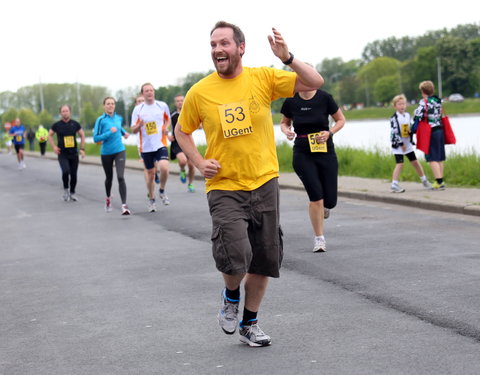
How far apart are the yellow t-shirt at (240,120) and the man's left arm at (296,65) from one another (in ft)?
0.23

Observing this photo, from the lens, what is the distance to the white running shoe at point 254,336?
567 centimetres

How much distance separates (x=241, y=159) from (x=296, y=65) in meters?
0.64

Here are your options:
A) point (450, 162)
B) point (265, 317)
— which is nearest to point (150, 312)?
point (265, 317)

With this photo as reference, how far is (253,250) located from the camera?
18.6ft

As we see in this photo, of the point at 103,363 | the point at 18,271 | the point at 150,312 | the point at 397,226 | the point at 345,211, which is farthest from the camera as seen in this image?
the point at 345,211

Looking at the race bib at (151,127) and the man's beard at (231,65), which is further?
the race bib at (151,127)

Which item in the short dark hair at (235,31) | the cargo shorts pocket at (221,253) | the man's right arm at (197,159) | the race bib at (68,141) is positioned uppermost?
the short dark hair at (235,31)

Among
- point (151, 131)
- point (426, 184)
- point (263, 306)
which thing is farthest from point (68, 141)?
point (263, 306)

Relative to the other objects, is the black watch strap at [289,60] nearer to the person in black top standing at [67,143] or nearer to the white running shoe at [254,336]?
the white running shoe at [254,336]

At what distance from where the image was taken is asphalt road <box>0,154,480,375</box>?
17.6 feet

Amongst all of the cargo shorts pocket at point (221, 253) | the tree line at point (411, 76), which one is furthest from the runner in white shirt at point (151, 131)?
the tree line at point (411, 76)

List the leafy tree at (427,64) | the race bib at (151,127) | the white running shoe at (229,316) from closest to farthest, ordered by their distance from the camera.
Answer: the white running shoe at (229,316)
the race bib at (151,127)
the leafy tree at (427,64)

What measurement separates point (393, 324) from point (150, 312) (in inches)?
73.0

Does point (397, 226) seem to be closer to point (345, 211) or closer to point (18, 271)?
point (345, 211)
